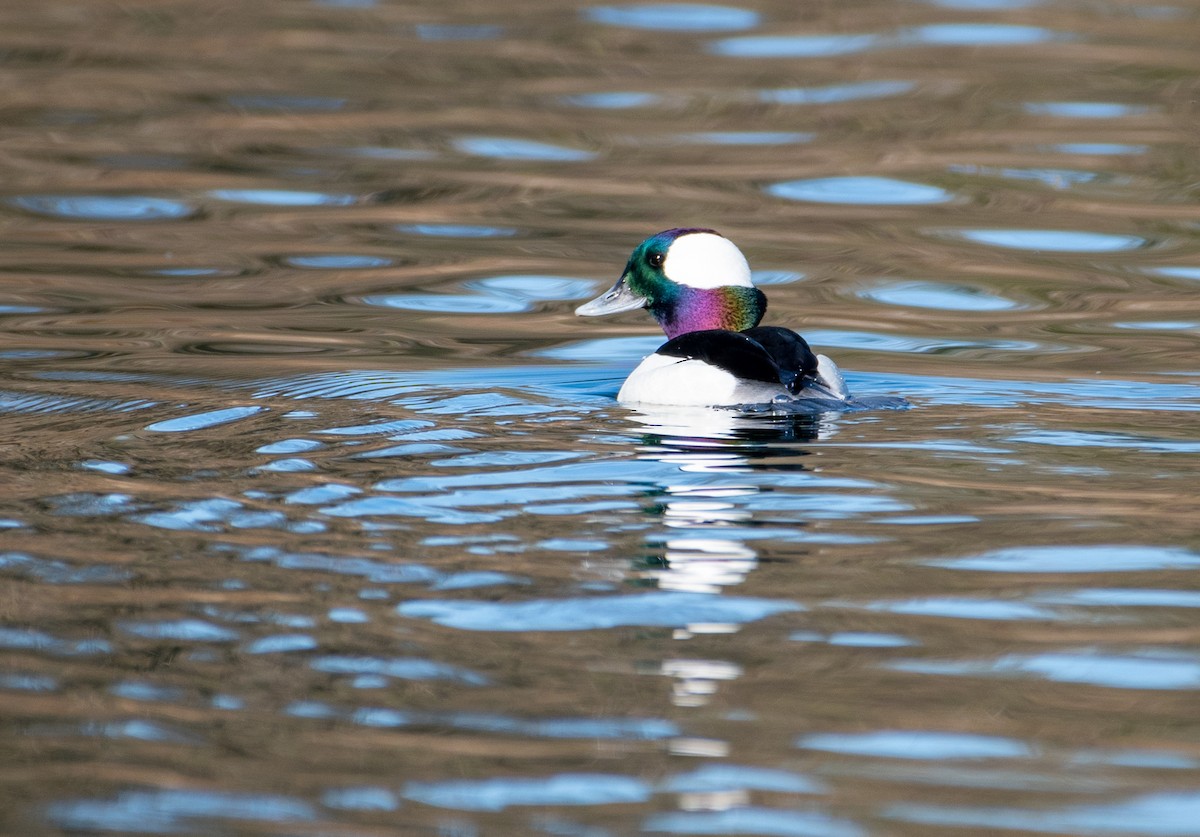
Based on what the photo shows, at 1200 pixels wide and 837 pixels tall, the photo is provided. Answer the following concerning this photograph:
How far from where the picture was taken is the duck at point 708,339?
7.07 m

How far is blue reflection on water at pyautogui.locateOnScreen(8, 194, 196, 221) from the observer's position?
1206cm

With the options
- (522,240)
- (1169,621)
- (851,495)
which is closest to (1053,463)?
(851,495)

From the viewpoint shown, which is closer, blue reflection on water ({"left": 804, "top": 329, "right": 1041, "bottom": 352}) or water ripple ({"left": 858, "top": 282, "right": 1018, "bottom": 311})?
blue reflection on water ({"left": 804, "top": 329, "right": 1041, "bottom": 352})

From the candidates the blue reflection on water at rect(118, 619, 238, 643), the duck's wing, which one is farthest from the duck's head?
the blue reflection on water at rect(118, 619, 238, 643)

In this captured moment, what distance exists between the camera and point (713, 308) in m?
7.98

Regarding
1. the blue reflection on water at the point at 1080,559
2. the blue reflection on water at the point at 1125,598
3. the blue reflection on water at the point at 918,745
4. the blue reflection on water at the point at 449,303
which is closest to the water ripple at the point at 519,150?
the blue reflection on water at the point at 449,303

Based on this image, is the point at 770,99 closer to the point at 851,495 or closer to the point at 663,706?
the point at 851,495

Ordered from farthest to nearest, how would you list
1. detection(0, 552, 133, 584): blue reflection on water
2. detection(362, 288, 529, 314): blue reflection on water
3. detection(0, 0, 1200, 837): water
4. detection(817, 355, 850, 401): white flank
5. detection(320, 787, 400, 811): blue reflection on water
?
1. detection(362, 288, 529, 314): blue reflection on water
2. detection(817, 355, 850, 401): white flank
3. detection(0, 552, 133, 584): blue reflection on water
4. detection(0, 0, 1200, 837): water
5. detection(320, 787, 400, 811): blue reflection on water

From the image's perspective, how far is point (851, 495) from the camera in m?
5.60

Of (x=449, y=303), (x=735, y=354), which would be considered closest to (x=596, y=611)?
(x=735, y=354)

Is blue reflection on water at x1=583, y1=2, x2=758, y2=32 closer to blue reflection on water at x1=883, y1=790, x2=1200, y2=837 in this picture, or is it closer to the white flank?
the white flank

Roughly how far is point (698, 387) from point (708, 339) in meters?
0.20

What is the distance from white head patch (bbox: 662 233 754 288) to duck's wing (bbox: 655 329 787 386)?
2.34ft

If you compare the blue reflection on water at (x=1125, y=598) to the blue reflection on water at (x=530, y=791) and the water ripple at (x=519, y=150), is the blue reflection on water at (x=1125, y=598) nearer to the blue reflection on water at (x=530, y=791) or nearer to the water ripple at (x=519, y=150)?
the blue reflection on water at (x=530, y=791)
